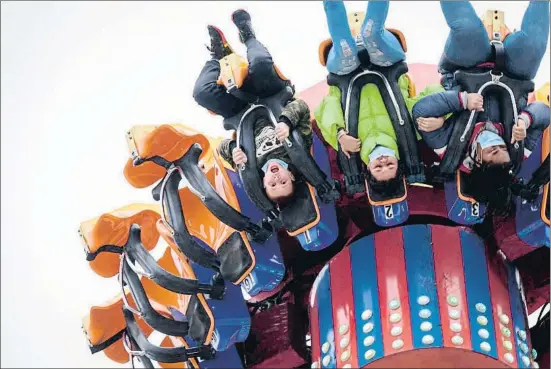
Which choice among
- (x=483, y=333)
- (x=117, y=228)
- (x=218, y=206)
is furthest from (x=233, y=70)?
(x=483, y=333)

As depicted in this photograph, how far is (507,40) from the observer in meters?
6.37

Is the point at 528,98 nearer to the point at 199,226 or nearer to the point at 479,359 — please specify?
the point at 479,359

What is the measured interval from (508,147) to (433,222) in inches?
33.5

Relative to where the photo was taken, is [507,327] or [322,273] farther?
[322,273]

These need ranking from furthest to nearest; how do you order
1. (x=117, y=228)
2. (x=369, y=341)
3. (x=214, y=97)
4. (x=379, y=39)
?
(x=117, y=228)
(x=214, y=97)
(x=369, y=341)
(x=379, y=39)

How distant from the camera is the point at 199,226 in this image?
715 centimetres

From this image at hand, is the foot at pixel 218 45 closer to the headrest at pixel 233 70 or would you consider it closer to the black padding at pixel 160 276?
the headrest at pixel 233 70

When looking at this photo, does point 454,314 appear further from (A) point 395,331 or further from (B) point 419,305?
(A) point 395,331

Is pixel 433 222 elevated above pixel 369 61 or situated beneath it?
situated beneath

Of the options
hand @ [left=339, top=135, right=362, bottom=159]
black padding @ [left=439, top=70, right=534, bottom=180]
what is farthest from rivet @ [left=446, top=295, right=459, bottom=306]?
hand @ [left=339, top=135, right=362, bottom=159]

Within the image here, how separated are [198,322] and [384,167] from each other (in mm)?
1572

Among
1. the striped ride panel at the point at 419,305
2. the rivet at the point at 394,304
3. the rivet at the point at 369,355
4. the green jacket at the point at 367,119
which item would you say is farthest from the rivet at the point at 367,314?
the green jacket at the point at 367,119

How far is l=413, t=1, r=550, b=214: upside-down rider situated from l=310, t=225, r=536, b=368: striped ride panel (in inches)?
19.2

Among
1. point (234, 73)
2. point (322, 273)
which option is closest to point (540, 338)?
point (322, 273)
